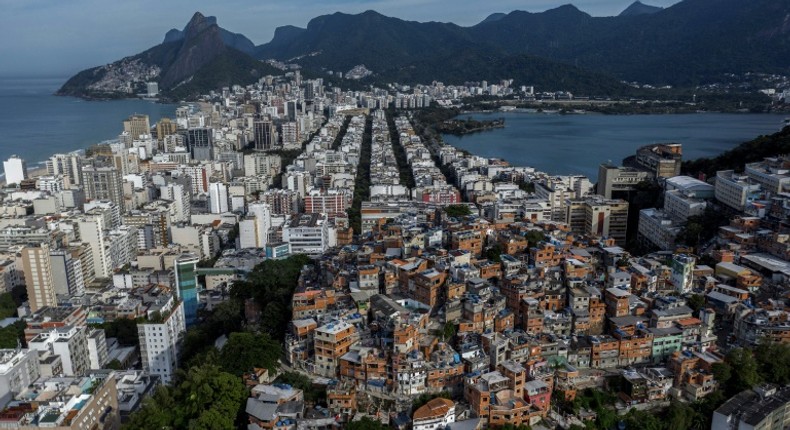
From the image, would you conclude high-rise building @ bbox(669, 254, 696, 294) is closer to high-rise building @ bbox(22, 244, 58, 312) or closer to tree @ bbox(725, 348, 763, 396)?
tree @ bbox(725, 348, 763, 396)

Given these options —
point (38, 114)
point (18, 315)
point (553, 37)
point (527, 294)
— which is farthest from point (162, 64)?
point (527, 294)

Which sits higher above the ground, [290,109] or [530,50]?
[530,50]

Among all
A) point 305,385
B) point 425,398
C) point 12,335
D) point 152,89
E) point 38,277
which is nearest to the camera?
point 425,398

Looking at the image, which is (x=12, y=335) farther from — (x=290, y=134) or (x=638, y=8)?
(x=638, y=8)

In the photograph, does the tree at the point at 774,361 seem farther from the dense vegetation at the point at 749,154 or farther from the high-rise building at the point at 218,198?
the high-rise building at the point at 218,198

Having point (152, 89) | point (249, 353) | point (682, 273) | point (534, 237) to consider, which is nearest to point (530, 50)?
point (152, 89)

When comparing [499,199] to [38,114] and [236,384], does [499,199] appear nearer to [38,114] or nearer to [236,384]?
[236,384]

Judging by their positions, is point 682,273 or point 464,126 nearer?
point 682,273
